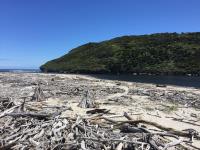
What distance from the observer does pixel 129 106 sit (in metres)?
23.5

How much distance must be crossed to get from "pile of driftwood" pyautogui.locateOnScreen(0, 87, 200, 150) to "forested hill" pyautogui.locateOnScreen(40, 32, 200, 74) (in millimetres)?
81168

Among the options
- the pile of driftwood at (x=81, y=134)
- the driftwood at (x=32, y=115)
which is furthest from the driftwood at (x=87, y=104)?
the driftwood at (x=32, y=115)

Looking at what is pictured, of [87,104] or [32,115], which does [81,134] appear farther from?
[87,104]

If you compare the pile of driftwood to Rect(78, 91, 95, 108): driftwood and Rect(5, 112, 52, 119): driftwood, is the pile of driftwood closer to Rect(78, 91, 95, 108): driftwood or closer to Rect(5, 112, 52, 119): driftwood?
Rect(5, 112, 52, 119): driftwood

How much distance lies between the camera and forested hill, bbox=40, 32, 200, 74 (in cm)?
10419

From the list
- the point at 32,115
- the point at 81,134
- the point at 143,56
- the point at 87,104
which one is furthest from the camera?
the point at 143,56

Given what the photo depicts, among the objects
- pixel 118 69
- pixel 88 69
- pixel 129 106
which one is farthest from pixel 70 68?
pixel 129 106

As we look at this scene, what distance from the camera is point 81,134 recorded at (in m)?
13.4

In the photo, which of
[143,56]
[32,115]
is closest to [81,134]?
[32,115]

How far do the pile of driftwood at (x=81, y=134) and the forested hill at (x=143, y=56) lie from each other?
81.2 metres

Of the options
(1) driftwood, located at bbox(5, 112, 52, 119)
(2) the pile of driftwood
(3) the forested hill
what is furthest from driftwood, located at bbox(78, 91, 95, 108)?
(3) the forested hill

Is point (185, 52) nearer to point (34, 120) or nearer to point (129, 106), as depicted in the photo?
point (129, 106)

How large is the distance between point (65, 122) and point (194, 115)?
9140mm

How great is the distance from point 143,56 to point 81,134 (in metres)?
105
